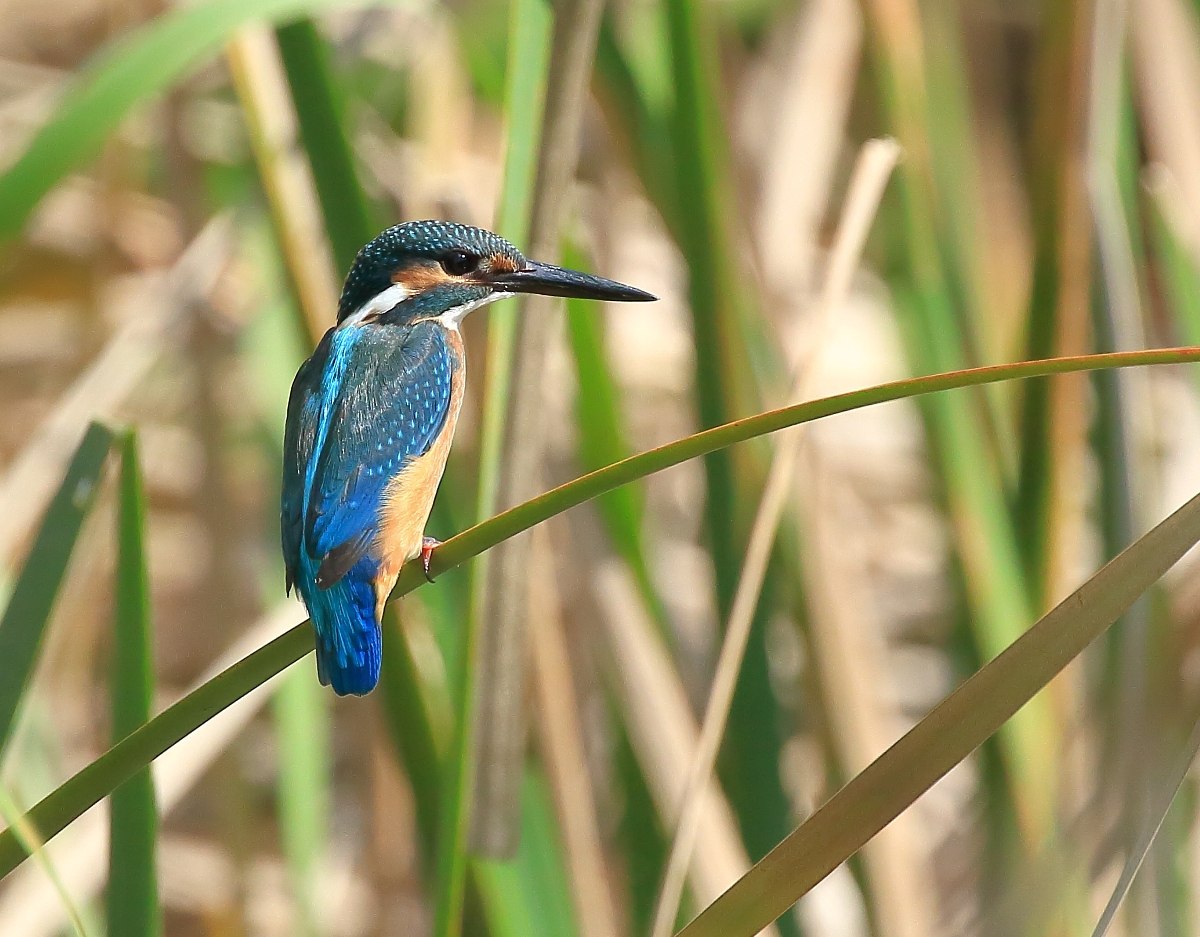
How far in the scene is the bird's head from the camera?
157cm

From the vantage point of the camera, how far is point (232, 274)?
3023mm

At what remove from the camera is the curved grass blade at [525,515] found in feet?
3.03

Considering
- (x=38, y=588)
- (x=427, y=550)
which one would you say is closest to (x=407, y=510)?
(x=427, y=550)

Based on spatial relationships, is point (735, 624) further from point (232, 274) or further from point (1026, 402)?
point (232, 274)

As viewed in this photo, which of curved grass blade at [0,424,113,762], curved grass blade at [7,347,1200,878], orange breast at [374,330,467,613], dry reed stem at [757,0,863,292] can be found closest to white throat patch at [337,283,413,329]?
orange breast at [374,330,467,613]

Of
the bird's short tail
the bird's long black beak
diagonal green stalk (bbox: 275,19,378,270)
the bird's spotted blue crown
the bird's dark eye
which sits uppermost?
diagonal green stalk (bbox: 275,19,378,270)

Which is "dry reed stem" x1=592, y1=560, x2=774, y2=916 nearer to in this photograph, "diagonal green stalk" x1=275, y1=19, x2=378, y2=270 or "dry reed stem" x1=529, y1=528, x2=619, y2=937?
"dry reed stem" x1=529, y1=528, x2=619, y2=937

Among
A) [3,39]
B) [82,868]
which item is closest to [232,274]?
[3,39]

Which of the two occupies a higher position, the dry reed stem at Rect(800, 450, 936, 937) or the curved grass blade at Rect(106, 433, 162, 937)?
the curved grass blade at Rect(106, 433, 162, 937)

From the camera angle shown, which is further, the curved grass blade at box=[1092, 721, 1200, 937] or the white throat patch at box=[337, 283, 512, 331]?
the white throat patch at box=[337, 283, 512, 331]

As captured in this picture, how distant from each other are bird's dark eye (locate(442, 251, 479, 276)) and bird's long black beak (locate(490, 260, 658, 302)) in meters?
0.12

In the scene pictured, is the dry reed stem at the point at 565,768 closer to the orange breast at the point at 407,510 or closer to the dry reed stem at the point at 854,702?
the orange breast at the point at 407,510

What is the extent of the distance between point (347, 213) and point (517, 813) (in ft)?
2.27

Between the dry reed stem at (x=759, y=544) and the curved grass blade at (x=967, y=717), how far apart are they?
0.43m
